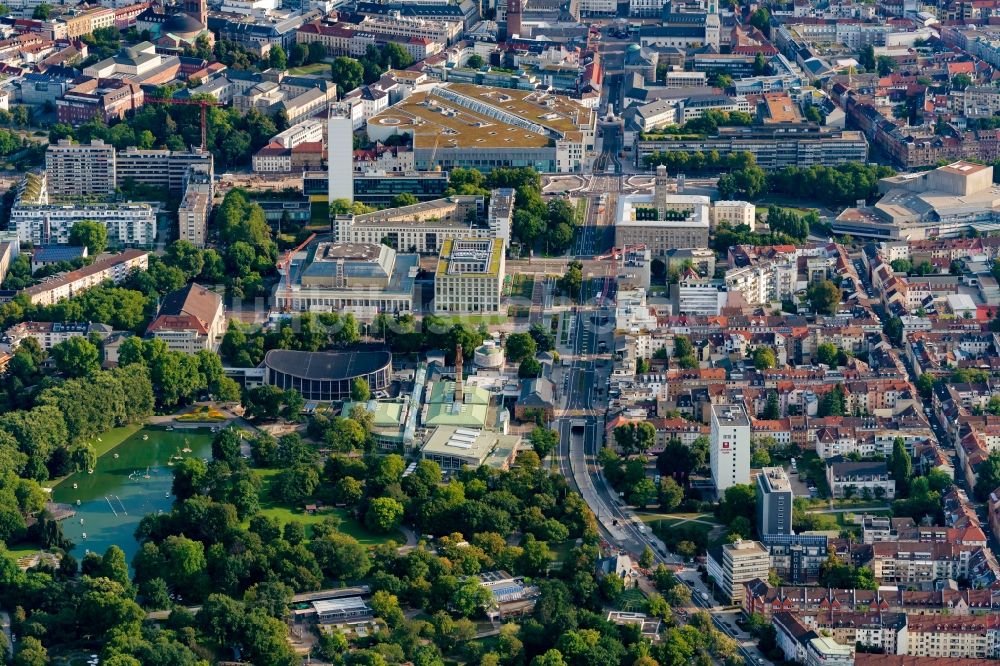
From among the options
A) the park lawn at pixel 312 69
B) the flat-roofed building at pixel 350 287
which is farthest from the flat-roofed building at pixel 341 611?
the park lawn at pixel 312 69

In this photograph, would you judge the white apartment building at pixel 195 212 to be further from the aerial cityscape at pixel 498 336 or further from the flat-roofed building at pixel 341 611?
the flat-roofed building at pixel 341 611

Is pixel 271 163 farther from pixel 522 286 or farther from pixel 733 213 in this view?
pixel 733 213

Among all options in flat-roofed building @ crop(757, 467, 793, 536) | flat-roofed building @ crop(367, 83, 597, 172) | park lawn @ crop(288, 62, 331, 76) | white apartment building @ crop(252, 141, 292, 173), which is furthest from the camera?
park lawn @ crop(288, 62, 331, 76)

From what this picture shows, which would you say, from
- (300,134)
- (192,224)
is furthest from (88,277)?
(300,134)

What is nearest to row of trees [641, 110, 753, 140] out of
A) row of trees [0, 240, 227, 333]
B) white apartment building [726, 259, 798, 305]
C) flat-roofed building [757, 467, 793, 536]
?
white apartment building [726, 259, 798, 305]

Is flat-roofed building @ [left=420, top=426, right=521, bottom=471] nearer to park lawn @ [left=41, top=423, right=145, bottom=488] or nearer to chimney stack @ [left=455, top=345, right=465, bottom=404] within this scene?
Answer: chimney stack @ [left=455, top=345, right=465, bottom=404]
